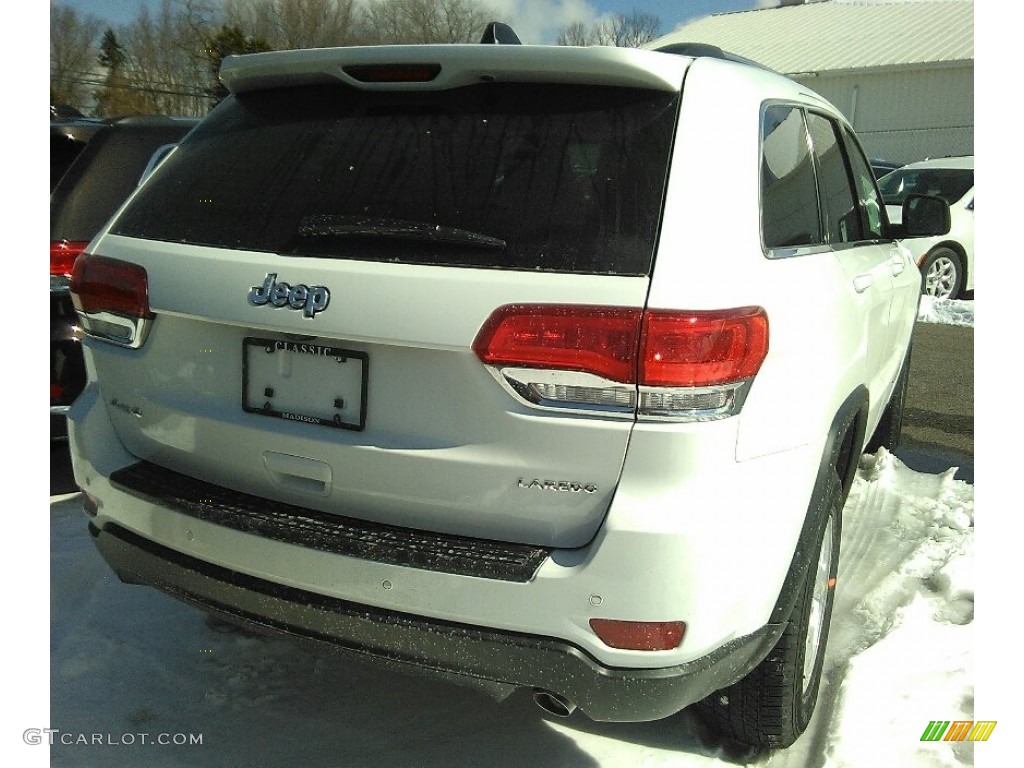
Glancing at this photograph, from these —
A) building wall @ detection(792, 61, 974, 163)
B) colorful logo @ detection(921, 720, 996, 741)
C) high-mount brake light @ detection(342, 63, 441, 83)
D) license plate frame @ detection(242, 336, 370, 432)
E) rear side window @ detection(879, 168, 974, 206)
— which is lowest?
colorful logo @ detection(921, 720, 996, 741)

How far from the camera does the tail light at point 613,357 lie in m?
1.96

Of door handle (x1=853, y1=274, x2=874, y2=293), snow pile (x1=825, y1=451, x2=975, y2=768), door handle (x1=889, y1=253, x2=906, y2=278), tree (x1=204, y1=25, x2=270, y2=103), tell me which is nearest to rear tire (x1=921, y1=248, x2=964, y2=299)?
snow pile (x1=825, y1=451, x2=975, y2=768)

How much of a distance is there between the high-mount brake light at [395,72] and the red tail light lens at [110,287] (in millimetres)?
748

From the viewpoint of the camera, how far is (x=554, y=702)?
2180 millimetres

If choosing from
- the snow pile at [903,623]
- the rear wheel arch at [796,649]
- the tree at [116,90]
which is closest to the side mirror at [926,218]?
the snow pile at [903,623]

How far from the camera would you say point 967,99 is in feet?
82.7

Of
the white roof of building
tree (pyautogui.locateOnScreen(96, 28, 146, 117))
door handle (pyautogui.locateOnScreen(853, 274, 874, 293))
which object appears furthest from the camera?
the white roof of building

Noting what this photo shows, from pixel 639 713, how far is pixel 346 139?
5.04 feet

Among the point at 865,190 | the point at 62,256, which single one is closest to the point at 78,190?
the point at 62,256

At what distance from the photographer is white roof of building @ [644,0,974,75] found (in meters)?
26.7

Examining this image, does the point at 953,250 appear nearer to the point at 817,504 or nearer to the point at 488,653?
the point at 817,504

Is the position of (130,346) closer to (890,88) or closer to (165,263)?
(165,263)

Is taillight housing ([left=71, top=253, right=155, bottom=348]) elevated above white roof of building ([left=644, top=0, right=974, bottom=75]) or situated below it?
below

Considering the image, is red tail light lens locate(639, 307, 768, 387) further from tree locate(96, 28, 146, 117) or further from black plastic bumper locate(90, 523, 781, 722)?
tree locate(96, 28, 146, 117)
